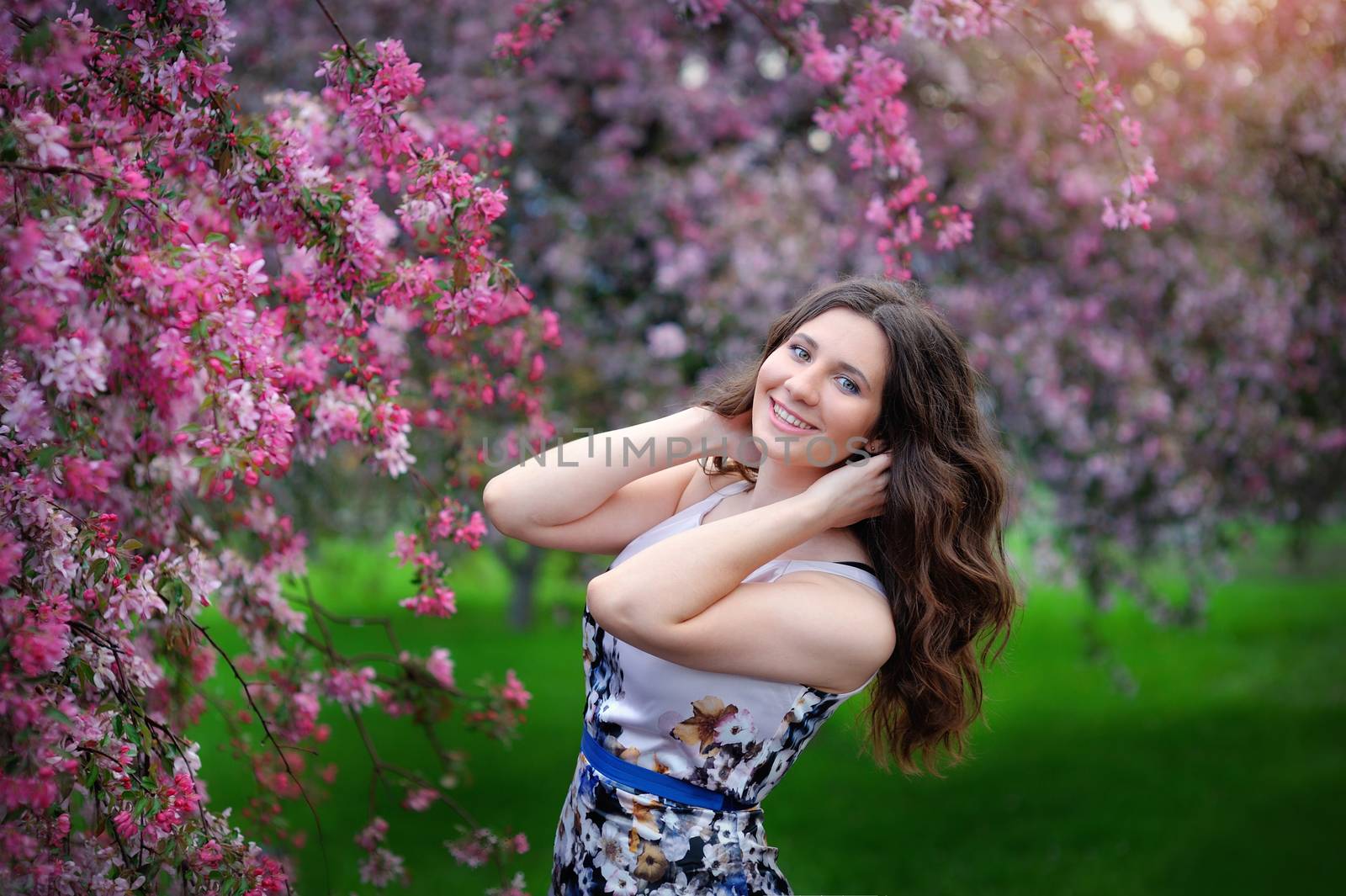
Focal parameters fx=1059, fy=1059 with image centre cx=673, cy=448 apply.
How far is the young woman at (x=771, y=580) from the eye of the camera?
1.65 metres

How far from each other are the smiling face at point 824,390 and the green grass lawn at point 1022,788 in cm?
123

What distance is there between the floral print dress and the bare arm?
28 centimetres

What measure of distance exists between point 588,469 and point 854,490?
1.58ft

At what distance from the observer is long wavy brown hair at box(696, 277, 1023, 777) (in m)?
1.79

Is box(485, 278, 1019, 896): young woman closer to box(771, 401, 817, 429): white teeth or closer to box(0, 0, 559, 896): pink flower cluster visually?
box(771, 401, 817, 429): white teeth

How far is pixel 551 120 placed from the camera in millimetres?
4562

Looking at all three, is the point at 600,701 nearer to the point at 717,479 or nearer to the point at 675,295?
the point at 717,479

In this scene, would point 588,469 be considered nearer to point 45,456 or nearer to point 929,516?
point 929,516

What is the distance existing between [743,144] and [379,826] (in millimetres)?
3447

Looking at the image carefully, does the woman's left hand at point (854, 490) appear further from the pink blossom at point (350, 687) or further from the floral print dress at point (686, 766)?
the pink blossom at point (350, 687)

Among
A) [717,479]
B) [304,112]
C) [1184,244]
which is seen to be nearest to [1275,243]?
[1184,244]

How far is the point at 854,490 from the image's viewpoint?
1.75m

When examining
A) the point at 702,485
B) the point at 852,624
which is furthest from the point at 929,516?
the point at 702,485

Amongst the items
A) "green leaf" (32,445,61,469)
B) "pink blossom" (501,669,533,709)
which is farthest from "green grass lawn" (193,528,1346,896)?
"green leaf" (32,445,61,469)
